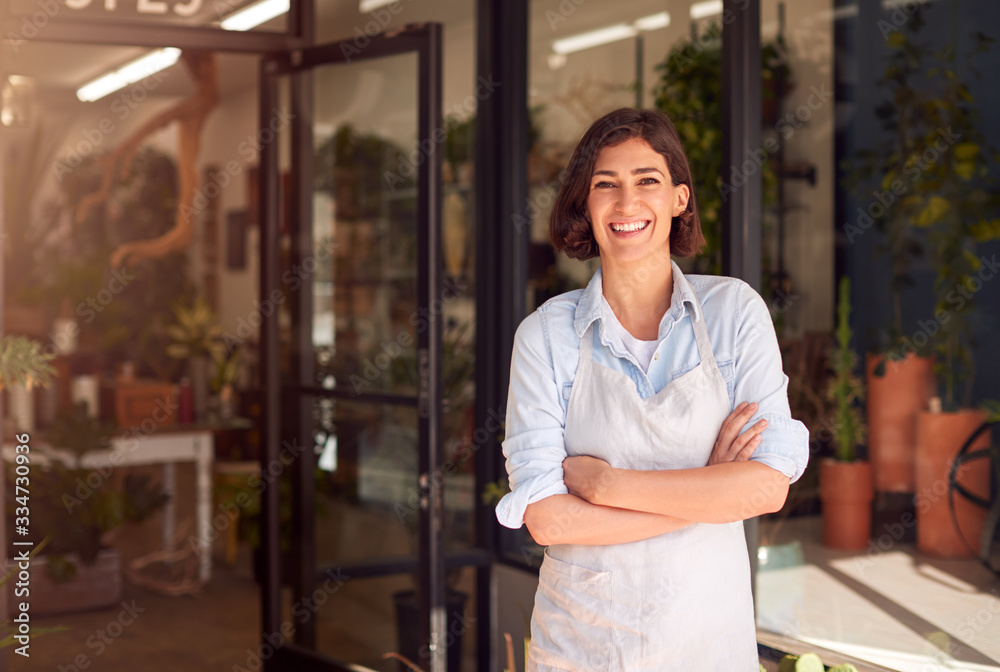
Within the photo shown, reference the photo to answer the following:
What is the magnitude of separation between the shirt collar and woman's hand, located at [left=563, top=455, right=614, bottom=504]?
19 centimetres

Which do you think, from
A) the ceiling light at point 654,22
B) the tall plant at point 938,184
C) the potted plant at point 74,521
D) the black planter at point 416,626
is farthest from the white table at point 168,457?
the tall plant at point 938,184

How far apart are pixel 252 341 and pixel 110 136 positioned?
260cm

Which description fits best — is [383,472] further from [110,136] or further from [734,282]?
[110,136]

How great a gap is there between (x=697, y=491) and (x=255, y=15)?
2.58 m

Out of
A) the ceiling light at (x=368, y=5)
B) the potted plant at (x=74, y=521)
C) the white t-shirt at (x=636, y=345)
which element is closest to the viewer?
the white t-shirt at (x=636, y=345)

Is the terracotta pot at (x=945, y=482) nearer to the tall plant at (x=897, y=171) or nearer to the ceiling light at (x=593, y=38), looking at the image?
the tall plant at (x=897, y=171)

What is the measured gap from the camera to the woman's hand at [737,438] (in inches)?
55.8

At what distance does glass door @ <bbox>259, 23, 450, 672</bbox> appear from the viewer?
3.42 metres

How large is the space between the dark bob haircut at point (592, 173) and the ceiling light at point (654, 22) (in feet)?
5.26

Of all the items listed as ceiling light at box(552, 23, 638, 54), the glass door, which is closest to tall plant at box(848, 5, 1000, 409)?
ceiling light at box(552, 23, 638, 54)

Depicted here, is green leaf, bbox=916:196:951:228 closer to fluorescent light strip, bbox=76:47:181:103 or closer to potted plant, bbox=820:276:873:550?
potted plant, bbox=820:276:873:550

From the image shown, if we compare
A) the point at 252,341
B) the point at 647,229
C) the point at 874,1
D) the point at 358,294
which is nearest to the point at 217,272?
the point at 252,341

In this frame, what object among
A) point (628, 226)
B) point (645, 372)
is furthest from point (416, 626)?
point (628, 226)

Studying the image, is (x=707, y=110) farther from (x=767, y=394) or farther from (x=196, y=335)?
(x=196, y=335)
